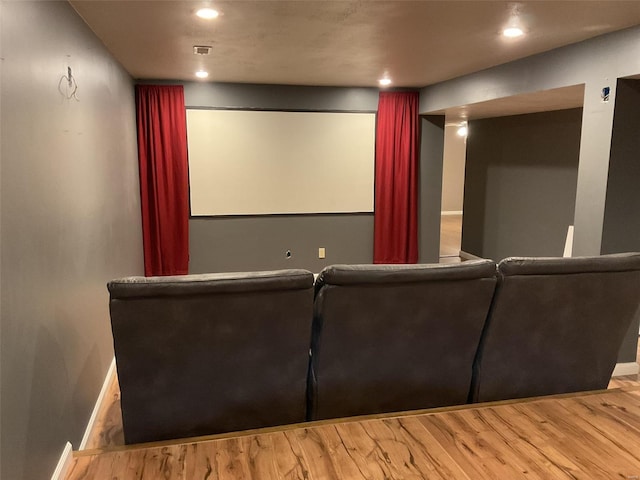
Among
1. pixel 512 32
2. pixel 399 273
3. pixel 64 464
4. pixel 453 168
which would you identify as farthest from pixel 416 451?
pixel 453 168

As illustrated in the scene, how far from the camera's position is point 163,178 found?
5.68 m

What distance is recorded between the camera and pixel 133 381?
2104 millimetres

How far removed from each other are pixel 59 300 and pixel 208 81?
401 cm

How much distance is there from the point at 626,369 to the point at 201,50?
13.1 feet

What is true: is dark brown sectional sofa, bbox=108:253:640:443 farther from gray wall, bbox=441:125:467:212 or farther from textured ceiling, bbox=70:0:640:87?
gray wall, bbox=441:125:467:212

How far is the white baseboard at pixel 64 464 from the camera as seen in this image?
197 centimetres

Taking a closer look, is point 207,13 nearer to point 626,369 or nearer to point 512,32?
point 512,32

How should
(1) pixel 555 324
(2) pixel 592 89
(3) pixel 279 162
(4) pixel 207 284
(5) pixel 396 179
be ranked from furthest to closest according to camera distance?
(5) pixel 396 179 → (3) pixel 279 162 → (2) pixel 592 89 → (1) pixel 555 324 → (4) pixel 207 284

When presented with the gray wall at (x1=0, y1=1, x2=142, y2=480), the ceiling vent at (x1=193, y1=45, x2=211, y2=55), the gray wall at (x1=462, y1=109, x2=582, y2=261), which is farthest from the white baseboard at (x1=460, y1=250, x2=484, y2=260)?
the gray wall at (x1=0, y1=1, x2=142, y2=480)

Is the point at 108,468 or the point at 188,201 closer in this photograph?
the point at 108,468

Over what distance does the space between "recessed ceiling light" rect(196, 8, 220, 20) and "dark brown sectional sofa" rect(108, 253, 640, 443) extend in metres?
1.67

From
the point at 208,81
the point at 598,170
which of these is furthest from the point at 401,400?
the point at 208,81

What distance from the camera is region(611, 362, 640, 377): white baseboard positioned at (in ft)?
11.9

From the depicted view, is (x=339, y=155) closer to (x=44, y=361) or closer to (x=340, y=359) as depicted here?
(x=340, y=359)
